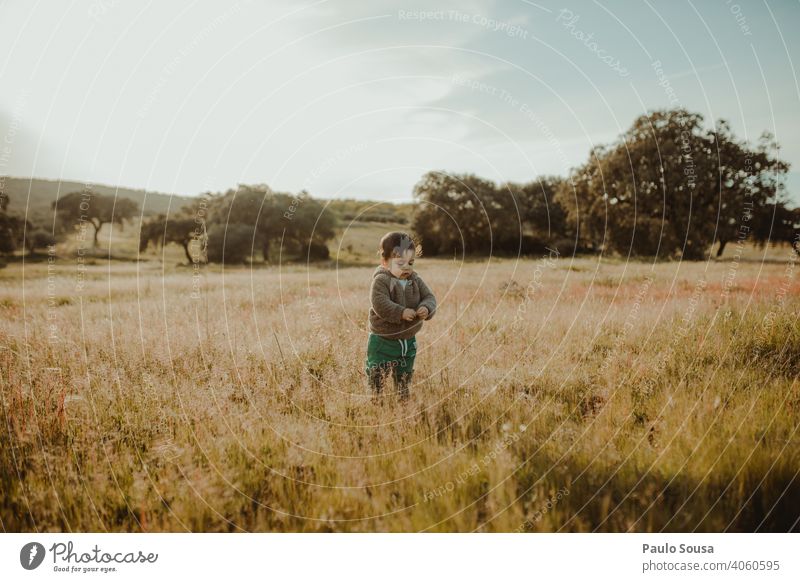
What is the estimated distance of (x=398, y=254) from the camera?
4.34 meters

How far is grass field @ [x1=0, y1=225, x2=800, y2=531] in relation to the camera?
338 cm

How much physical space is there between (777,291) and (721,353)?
332 centimetres

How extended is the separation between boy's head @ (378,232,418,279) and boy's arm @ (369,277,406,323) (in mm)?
185

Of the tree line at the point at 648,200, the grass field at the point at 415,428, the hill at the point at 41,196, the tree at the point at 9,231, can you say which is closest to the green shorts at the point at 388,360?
the grass field at the point at 415,428

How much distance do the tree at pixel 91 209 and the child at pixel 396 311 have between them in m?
7.62

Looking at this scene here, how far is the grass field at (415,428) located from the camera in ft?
11.1

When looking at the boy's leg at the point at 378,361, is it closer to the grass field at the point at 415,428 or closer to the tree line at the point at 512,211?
the grass field at the point at 415,428

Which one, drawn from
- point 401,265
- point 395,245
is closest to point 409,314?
point 401,265

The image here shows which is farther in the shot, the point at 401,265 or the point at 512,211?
the point at 512,211

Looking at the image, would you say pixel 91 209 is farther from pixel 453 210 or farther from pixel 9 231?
pixel 453 210

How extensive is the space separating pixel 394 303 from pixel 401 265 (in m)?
0.39

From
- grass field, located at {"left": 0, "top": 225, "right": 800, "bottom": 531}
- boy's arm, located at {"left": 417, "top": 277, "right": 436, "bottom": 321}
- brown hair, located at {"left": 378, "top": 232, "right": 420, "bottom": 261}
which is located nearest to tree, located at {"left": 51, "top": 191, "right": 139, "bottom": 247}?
grass field, located at {"left": 0, "top": 225, "right": 800, "bottom": 531}

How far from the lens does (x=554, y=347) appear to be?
19.5ft
